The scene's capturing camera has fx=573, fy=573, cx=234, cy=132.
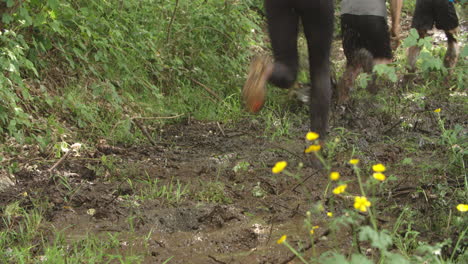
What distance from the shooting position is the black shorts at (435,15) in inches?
243

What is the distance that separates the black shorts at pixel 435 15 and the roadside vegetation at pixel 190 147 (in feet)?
2.18

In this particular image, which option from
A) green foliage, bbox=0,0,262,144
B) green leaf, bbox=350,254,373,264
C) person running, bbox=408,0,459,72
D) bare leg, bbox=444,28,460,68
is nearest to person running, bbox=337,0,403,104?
person running, bbox=408,0,459,72

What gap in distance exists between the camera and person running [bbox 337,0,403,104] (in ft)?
16.6

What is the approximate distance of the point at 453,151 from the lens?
3.09 meters

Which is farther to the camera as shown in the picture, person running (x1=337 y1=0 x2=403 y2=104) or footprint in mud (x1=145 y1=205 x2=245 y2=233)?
person running (x1=337 y1=0 x2=403 y2=104)

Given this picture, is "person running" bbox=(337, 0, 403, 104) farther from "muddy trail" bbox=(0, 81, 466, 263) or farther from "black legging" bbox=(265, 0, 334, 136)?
"black legging" bbox=(265, 0, 334, 136)

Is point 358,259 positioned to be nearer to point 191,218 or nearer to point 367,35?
point 191,218

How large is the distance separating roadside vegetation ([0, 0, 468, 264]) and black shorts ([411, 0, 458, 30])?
67 centimetres

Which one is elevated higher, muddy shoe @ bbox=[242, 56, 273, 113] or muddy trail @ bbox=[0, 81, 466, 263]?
muddy shoe @ bbox=[242, 56, 273, 113]

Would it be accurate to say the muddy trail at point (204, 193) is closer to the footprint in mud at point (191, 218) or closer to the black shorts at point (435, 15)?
the footprint in mud at point (191, 218)

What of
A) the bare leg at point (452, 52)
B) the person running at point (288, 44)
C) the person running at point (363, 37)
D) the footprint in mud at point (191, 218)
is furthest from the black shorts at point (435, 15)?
the footprint in mud at point (191, 218)

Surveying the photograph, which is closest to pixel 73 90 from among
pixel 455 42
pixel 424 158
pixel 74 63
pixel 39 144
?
pixel 74 63

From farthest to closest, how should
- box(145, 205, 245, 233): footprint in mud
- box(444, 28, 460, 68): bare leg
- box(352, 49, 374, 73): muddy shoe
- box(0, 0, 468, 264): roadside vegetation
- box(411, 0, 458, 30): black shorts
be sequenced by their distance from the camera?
1. box(444, 28, 460, 68): bare leg
2. box(411, 0, 458, 30): black shorts
3. box(352, 49, 374, 73): muddy shoe
4. box(145, 205, 245, 233): footprint in mud
5. box(0, 0, 468, 264): roadside vegetation

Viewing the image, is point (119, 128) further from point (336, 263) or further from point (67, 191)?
point (336, 263)
